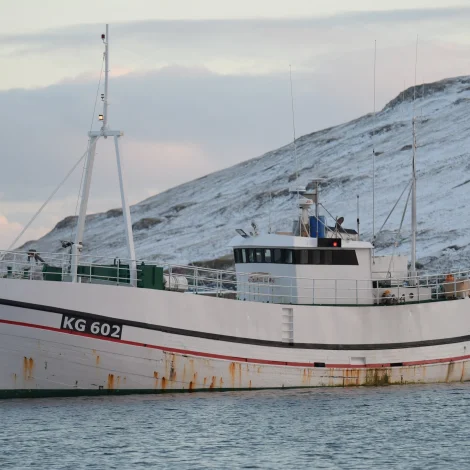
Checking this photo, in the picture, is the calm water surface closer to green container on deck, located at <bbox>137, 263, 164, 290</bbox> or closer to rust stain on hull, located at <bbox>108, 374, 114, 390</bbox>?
rust stain on hull, located at <bbox>108, 374, 114, 390</bbox>

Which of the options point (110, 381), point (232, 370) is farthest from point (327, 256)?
point (110, 381)

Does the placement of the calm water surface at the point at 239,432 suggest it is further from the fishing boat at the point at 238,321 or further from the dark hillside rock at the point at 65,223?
the dark hillside rock at the point at 65,223

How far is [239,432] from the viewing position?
26828mm

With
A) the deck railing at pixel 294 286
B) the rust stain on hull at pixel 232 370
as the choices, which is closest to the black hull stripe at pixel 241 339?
the rust stain on hull at pixel 232 370

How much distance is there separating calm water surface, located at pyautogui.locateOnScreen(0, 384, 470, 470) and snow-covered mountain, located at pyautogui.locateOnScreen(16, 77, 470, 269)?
44.1 m

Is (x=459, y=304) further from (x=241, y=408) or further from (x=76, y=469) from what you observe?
(x=76, y=469)

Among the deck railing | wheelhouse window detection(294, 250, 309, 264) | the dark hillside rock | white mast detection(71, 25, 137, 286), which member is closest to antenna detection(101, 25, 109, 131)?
white mast detection(71, 25, 137, 286)

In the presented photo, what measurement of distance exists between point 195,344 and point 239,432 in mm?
4664

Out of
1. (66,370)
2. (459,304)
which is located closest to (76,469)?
(66,370)

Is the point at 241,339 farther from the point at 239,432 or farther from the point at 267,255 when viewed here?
the point at 239,432

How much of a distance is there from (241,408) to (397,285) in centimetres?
894

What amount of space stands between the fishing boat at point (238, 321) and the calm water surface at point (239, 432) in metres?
0.71

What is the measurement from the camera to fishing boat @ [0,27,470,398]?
2978 centimetres

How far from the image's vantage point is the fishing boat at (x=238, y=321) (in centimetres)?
2978
